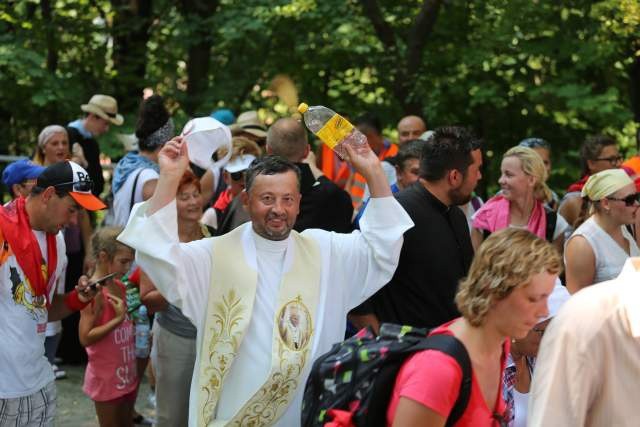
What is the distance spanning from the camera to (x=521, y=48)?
10203 millimetres

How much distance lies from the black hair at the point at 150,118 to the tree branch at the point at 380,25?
3667 millimetres

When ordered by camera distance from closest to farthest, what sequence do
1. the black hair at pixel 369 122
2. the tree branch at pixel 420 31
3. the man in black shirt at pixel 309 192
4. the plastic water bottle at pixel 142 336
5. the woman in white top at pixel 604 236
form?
the woman in white top at pixel 604 236, the man in black shirt at pixel 309 192, the plastic water bottle at pixel 142 336, the black hair at pixel 369 122, the tree branch at pixel 420 31

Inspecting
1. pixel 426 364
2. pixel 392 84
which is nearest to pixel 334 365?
pixel 426 364

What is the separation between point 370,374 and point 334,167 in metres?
6.79

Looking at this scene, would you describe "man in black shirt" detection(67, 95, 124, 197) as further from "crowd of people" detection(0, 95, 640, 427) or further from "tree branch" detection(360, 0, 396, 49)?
"tree branch" detection(360, 0, 396, 49)

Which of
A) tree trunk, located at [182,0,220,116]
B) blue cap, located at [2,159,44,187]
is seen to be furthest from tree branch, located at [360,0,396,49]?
blue cap, located at [2,159,44,187]

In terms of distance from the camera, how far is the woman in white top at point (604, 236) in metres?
6.00

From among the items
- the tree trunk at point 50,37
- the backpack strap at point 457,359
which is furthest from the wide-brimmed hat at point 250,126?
the backpack strap at point 457,359

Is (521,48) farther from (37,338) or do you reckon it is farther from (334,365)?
(334,365)

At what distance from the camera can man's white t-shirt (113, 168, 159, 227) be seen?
7.63 meters

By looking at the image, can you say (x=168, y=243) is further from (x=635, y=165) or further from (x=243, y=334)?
(x=635, y=165)

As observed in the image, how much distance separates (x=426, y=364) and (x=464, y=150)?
2256 millimetres

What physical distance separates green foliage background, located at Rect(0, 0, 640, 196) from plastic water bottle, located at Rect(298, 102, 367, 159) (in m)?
5.04

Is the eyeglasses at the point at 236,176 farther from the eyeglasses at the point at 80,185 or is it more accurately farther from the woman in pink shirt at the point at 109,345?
the eyeglasses at the point at 80,185
